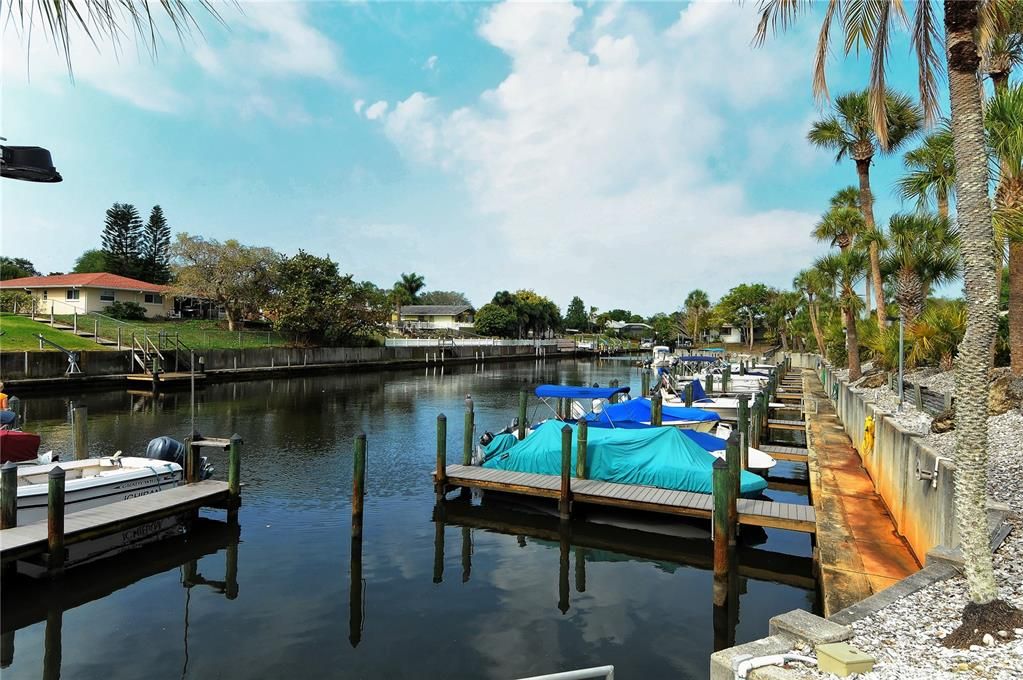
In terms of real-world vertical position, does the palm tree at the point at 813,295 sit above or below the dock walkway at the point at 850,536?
above

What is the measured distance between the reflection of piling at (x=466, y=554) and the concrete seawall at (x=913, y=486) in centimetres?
794

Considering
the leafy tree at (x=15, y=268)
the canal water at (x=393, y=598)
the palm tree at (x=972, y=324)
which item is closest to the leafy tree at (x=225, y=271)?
the leafy tree at (x=15, y=268)

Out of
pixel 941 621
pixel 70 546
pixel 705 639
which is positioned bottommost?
pixel 705 639

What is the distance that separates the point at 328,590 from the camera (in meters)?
11.2

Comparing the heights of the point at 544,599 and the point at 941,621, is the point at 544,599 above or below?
below

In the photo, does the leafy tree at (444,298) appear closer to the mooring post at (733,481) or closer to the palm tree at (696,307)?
the palm tree at (696,307)

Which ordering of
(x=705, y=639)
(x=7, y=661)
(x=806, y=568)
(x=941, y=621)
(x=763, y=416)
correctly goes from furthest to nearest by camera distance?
(x=763, y=416)
(x=806, y=568)
(x=705, y=639)
(x=7, y=661)
(x=941, y=621)

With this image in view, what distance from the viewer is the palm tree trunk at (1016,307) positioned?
1645cm

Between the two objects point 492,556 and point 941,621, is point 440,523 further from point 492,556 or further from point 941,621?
point 941,621

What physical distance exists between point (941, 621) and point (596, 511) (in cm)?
915

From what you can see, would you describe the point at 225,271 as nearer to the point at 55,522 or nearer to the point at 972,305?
the point at 55,522

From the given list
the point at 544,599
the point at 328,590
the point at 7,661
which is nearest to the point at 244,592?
the point at 328,590

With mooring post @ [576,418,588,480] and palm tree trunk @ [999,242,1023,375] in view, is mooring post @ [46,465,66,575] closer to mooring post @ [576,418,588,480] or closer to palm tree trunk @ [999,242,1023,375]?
mooring post @ [576,418,588,480]

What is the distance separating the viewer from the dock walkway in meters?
8.77
